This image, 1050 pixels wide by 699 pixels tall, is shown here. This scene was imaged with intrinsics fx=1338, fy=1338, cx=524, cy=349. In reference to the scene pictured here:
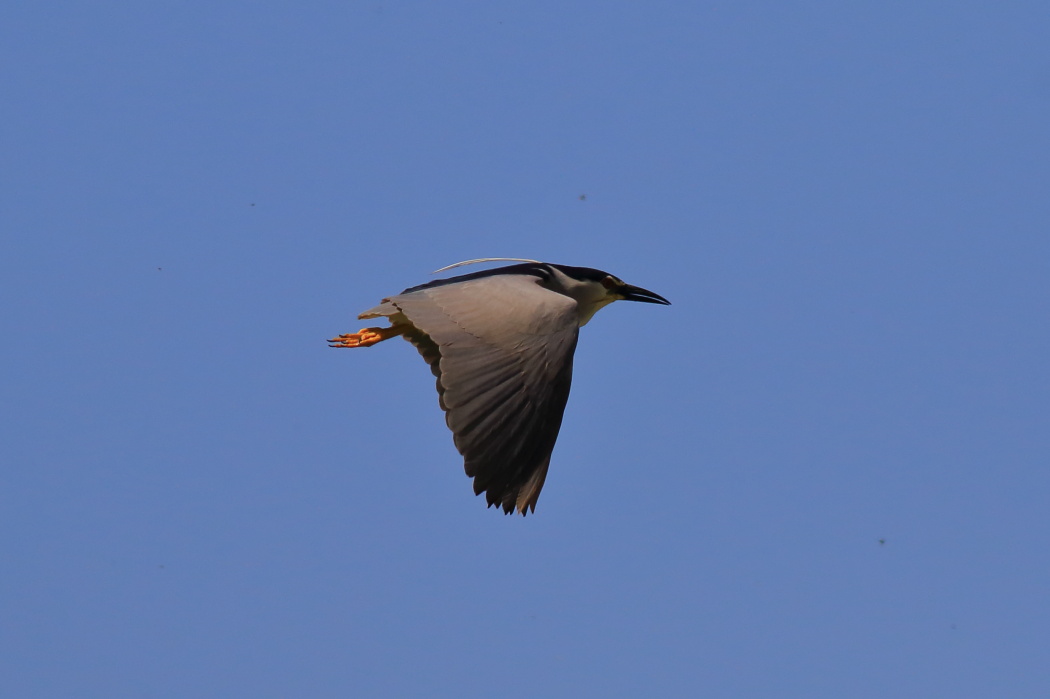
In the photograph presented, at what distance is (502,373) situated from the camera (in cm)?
864

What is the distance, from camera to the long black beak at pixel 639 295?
1163 cm

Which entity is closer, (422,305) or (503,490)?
(503,490)

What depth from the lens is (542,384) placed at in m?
8.73

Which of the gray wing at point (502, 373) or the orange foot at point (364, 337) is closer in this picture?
the gray wing at point (502, 373)

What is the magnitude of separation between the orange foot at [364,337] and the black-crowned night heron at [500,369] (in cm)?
86

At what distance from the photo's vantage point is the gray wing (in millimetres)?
8312

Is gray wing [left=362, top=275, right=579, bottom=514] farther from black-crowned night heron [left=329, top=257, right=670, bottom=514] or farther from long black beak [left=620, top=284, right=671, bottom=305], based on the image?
long black beak [left=620, top=284, right=671, bottom=305]

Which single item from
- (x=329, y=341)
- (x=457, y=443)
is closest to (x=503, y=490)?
(x=457, y=443)

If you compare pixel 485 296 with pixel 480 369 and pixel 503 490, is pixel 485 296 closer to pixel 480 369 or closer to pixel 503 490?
pixel 480 369

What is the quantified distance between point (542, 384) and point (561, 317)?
2.16 feet

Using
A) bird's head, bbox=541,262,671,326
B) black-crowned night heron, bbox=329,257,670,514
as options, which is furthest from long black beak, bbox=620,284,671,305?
black-crowned night heron, bbox=329,257,670,514

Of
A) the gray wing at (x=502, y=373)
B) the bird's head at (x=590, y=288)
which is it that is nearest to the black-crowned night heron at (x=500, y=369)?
the gray wing at (x=502, y=373)

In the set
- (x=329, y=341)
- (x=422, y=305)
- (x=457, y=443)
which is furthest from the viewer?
(x=329, y=341)

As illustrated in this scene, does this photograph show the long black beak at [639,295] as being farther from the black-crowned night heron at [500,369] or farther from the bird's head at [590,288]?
the black-crowned night heron at [500,369]
